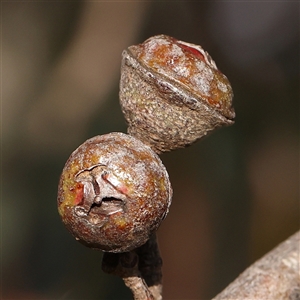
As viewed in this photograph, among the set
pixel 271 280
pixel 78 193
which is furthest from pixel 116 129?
pixel 78 193

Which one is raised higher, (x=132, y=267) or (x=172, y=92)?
(x=172, y=92)

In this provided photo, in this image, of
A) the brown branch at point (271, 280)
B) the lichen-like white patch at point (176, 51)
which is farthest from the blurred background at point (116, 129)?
the lichen-like white patch at point (176, 51)

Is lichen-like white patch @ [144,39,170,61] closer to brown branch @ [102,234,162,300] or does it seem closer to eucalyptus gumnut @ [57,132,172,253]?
eucalyptus gumnut @ [57,132,172,253]

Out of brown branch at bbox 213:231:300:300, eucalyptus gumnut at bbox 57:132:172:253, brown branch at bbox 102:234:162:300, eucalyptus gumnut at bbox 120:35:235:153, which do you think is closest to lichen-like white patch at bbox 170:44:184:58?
eucalyptus gumnut at bbox 120:35:235:153

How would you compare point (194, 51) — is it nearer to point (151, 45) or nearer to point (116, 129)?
point (151, 45)

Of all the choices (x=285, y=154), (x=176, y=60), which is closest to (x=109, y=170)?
(x=176, y=60)
